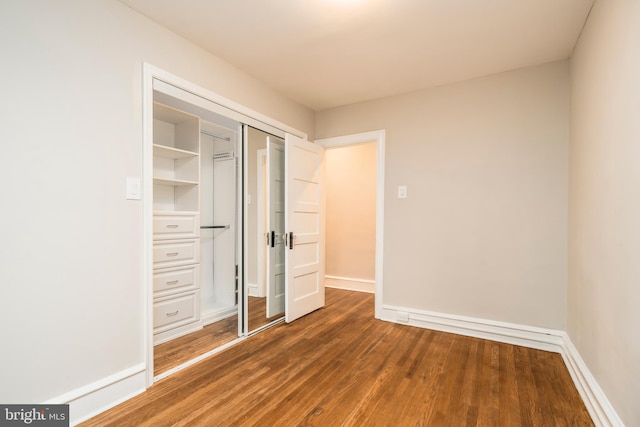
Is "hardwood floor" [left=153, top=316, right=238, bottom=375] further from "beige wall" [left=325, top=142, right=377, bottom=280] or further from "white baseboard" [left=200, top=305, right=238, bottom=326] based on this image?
"beige wall" [left=325, top=142, right=377, bottom=280]

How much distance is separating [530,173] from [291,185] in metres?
2.28

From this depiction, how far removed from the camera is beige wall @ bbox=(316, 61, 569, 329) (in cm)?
263

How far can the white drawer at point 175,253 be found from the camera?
2711mm

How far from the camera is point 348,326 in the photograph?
10.5 feet

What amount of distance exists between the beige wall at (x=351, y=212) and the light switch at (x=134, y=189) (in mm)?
3268

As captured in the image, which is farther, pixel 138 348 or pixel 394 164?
pixel 394 164

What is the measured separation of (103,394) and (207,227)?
2.08 m

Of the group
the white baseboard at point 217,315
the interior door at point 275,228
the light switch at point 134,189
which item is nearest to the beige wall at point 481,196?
the interior door at point 275,228

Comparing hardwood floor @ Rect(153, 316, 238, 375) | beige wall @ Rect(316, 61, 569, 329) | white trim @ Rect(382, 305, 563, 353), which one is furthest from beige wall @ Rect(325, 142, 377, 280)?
hardwood floor @ Rect(153, 316, 238, 375)

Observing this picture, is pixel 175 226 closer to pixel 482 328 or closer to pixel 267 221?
pixel 267 221

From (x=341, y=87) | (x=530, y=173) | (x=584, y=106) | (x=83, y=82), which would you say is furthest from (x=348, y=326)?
(x=83, y=82)

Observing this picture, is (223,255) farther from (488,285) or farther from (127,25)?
(488,285)

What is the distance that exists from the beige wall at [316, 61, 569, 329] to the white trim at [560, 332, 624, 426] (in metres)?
0.41

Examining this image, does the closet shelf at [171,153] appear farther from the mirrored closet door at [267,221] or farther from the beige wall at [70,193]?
the beige wall at [70,193]
